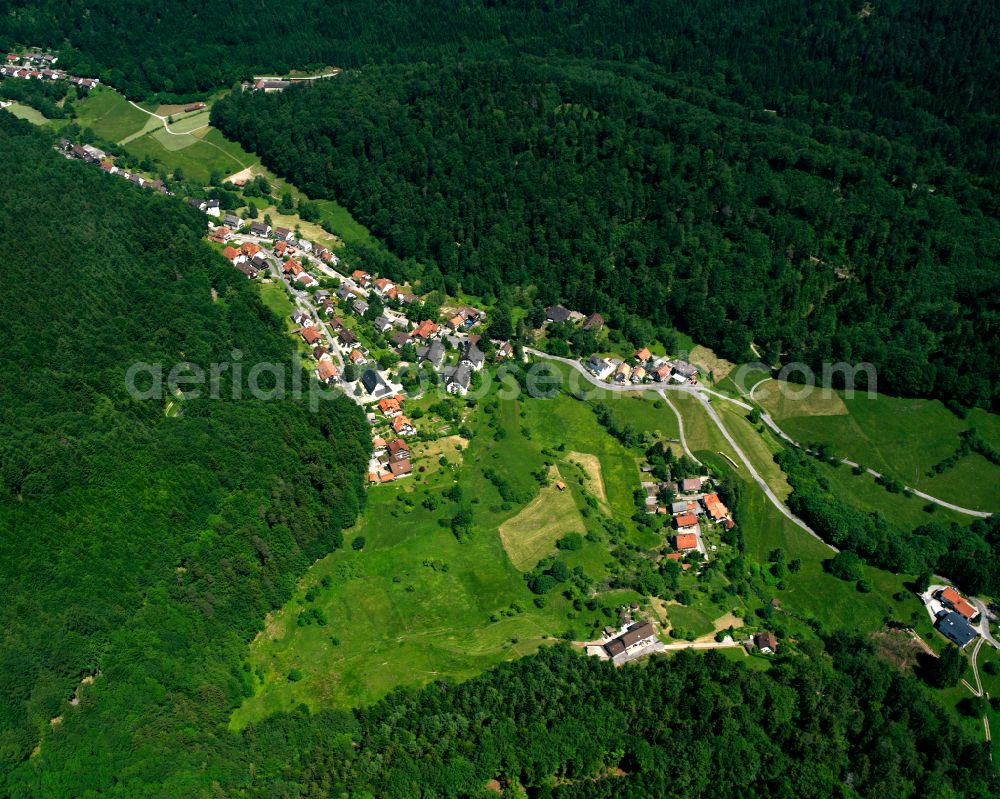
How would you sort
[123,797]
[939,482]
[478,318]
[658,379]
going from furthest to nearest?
[478,318]
[658,379]
[939,482]
[123,797]

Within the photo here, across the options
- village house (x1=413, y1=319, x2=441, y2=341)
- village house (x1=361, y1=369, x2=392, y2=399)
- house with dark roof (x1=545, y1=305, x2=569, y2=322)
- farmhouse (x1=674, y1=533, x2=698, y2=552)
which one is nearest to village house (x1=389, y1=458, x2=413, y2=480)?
village house (x1=361, y1=369, x2=392, y2=399)

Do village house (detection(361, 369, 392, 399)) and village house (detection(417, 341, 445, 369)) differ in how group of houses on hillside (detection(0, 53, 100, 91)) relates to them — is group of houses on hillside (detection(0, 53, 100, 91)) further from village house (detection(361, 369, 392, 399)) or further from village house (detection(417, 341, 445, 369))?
village house (detection(361, 369, 392, 399))

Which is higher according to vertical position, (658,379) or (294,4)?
(294,4)

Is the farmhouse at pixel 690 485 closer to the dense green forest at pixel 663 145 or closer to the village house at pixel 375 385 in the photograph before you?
the dense green forest at pixel 663 145

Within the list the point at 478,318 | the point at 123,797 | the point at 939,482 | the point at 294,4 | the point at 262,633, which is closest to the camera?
the point at 123,797

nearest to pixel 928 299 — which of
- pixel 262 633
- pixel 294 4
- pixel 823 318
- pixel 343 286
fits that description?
pixel 823 318

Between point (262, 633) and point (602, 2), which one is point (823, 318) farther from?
point (602, 2)

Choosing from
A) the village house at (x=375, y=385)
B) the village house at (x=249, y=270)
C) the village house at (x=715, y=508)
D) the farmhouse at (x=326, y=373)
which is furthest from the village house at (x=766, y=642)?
the village house at (x=249, y=270)
